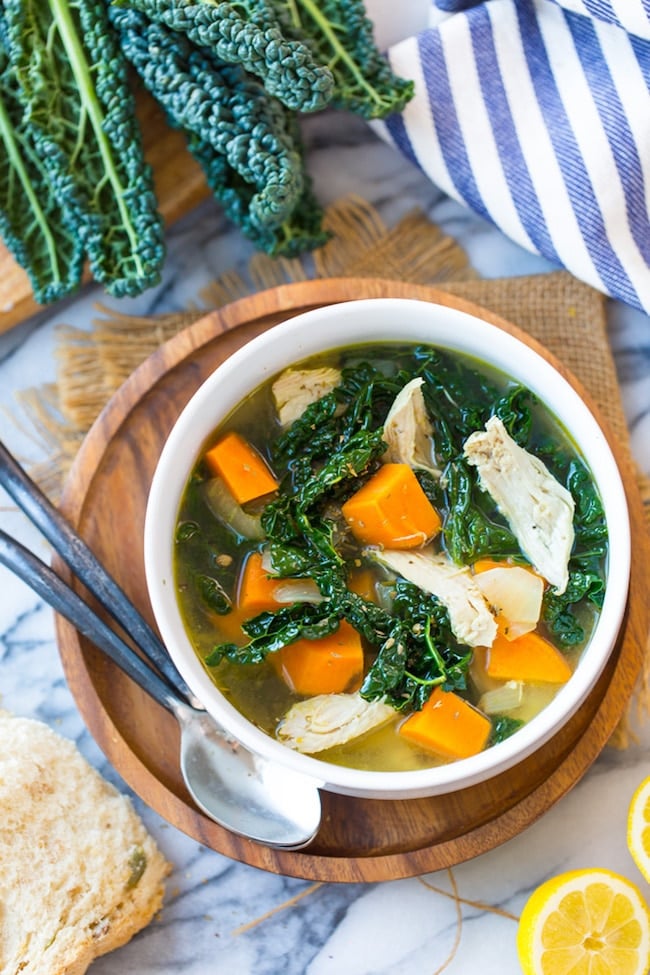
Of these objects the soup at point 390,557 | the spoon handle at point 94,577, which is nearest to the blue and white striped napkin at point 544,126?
the soup at point 390,557

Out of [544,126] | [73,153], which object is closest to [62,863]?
[73,153]

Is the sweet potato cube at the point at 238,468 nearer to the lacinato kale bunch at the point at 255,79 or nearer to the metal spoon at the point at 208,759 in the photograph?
the metal spoon at the point at 208,759

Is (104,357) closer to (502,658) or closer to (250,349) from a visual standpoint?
(250,349)

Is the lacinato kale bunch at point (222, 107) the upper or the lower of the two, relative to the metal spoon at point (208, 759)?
upper

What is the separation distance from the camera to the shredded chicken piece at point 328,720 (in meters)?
2.44

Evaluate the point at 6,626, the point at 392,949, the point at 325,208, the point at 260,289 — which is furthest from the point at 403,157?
the point at 392,949

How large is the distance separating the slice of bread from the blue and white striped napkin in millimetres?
2017

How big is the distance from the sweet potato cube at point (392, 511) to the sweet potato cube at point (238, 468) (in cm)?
22

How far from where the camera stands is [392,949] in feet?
9.71

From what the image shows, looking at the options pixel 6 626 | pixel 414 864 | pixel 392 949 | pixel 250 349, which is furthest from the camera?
pixel 6 626

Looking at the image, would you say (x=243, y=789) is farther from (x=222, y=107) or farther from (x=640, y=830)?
(x=222, y=107)

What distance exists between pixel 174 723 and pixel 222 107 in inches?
64.0

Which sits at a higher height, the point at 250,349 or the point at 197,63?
the point at 197,63

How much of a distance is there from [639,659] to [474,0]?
1951 millimetres
